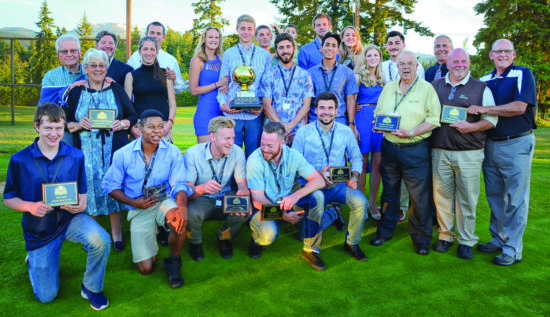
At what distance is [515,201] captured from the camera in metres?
3.98

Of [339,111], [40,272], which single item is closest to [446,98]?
[339,111]

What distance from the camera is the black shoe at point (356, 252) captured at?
12.8 ft

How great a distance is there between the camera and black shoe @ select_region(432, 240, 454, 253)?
4165 mm

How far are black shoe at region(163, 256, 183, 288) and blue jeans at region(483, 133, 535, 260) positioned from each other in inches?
131

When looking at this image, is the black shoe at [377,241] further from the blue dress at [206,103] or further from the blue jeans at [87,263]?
the blue jeans at [87,263]

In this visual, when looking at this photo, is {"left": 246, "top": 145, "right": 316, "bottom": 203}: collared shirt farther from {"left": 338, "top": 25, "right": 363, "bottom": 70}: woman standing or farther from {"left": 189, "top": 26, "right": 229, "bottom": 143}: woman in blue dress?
{"left": 338, "top": 25, "right": 363, "bottom": 70}: woman standing

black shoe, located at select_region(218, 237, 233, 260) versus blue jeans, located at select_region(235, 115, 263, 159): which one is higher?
blue jeans, located at select_region(235, 115, 263, 159)

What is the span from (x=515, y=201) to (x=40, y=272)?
4.55m

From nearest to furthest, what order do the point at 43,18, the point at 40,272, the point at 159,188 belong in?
the point at 40,272
the point at 159,188
the point at 43,18

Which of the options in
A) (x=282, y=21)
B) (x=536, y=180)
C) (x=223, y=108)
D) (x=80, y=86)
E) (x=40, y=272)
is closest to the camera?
(x=40, y=272)

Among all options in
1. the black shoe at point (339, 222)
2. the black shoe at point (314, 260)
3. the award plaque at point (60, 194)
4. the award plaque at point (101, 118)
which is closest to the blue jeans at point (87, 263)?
the award plaque at point (60, 194)

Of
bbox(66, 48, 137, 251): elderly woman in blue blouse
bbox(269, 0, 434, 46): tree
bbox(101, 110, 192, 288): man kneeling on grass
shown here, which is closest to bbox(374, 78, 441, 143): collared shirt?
bbox(101, 110, 192, 288): man kneeling on grass

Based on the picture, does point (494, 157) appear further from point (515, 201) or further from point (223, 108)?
point (223, 108)

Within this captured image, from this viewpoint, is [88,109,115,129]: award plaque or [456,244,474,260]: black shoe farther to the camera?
[456,244,474,260]: black shoe
